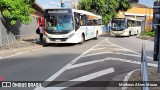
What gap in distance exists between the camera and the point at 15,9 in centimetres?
2506

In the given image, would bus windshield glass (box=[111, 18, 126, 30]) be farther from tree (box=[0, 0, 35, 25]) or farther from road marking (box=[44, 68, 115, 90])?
road marking (box=[44, 68, 115, 90])

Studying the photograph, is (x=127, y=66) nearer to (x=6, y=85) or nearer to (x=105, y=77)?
(x=105, y=77)

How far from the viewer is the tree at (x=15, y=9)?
80.8ft

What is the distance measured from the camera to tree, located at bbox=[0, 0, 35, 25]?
24625mm

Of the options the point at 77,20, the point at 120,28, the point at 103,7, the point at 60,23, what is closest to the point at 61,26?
the point at 60,23

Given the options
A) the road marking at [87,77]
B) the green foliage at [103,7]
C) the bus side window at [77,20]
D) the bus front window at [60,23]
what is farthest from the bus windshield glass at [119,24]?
the road marking at [87,77]

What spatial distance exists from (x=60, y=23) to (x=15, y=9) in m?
3.56

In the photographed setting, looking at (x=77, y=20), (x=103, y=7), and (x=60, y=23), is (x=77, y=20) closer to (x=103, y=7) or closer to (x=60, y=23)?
(x=60, y=23)

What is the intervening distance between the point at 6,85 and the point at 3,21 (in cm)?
1790

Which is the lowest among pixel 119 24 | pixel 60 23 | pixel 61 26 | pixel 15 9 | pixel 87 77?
pixel 87 77

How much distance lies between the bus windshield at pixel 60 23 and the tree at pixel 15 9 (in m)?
1.97

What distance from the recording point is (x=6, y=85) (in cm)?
886

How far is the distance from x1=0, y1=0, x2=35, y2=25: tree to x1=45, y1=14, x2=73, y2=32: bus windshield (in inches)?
77.4

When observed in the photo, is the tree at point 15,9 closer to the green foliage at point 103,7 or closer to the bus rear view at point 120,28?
the bus rear view at point 120,28
